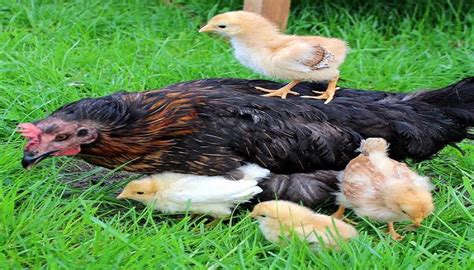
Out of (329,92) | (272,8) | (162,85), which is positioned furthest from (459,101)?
(272,8)

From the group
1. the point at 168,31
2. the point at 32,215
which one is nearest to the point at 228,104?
the point at 32,215

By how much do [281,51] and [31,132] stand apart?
3.58ft

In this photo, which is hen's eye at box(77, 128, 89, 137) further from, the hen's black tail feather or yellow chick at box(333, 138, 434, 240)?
the hen's black tail feather

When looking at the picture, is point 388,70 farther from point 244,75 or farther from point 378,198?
point 378,198

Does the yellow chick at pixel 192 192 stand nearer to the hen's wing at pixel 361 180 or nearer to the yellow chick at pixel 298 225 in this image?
the yellow chick at pixel 298 225

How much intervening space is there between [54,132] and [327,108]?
3.59 ft

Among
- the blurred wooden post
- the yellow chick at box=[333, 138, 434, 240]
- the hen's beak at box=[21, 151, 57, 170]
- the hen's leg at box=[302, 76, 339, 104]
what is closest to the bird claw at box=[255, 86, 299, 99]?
the hen's leg at box=[302, 76, 339, 104]

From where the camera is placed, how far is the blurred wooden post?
5246 millimetres

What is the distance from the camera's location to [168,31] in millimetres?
5371

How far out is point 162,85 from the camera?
4.44 meters

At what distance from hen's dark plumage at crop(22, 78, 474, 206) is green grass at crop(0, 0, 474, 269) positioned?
215 mm

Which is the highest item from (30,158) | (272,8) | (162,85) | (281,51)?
(281,51)

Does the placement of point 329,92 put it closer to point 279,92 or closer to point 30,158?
point 279,92

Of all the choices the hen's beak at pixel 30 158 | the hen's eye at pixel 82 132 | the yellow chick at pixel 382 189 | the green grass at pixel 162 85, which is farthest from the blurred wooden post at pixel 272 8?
the hen's beak at pixel 30 158
